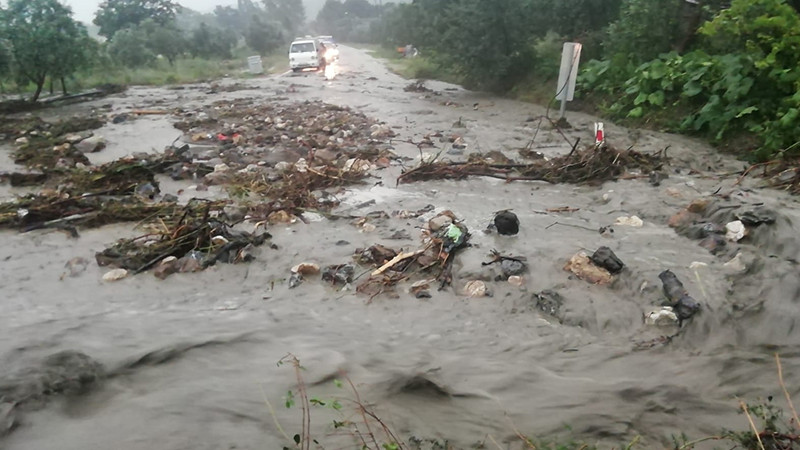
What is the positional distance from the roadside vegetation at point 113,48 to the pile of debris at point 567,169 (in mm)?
11506

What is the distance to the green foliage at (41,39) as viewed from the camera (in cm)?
1195

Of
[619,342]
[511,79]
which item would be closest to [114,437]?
[619,342]

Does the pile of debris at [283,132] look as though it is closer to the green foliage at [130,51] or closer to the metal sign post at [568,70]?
the metal sign post at [568,70]

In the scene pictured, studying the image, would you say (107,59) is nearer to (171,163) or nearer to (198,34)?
(198,34)

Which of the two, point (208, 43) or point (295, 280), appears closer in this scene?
point (295, 280)

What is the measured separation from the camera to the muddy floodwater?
2.20 metres

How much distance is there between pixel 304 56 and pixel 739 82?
18.4 metres

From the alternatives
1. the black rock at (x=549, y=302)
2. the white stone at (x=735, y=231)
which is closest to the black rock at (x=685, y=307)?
the black rock at (x=549, y=302)

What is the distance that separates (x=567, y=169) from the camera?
5.79 m

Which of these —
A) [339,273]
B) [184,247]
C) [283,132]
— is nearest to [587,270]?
[339,273]

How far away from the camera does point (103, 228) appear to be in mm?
4562

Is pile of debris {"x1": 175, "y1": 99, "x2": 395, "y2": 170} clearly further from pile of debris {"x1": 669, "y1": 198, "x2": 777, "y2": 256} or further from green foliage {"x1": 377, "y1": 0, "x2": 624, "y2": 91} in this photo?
green foliage {"x1": 377, "y1": 0, "x2": 624, "y2": 91}

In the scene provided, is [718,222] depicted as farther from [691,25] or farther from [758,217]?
[691,25]

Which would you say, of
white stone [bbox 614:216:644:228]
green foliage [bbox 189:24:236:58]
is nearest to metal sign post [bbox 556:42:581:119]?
white stone [bbox 614:216:644:228]
